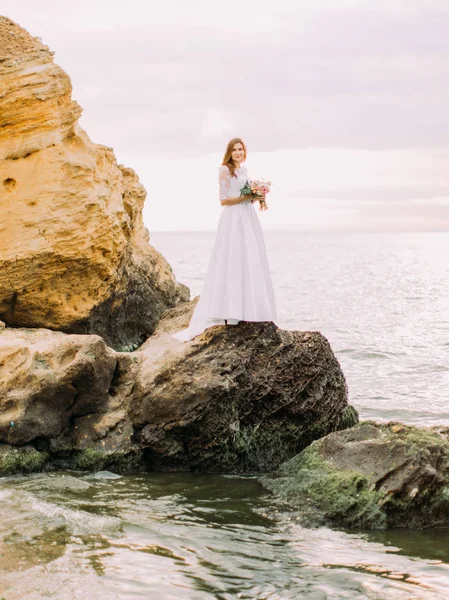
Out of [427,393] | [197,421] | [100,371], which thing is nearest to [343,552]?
[197,421]

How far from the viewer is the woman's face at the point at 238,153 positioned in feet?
34.7

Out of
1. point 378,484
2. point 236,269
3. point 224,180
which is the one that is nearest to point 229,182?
point 224,180

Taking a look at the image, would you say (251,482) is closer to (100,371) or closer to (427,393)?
(100,371)

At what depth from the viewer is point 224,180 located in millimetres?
10570

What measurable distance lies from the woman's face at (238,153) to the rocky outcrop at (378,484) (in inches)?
165

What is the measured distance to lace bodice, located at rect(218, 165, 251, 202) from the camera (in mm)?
10570

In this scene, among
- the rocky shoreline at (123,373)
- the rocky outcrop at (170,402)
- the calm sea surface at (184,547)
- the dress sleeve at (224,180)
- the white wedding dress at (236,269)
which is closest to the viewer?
the calm sea surface at (184,547)

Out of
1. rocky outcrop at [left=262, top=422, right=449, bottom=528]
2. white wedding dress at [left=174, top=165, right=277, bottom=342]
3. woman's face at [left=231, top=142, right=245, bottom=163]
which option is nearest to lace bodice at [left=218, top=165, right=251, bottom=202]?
white wedding dress at [left=174, top=165, right=277, bottom=342]

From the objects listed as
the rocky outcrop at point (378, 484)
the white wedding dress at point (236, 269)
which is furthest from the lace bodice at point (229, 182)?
the rocky outcrop at point (378, 484)

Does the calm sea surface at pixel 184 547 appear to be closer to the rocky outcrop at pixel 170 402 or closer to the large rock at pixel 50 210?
the rocky outcrop at pixel 170 402

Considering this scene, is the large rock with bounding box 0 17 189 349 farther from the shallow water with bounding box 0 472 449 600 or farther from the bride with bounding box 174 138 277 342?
the shallow water with bounding box 0 472 449 600

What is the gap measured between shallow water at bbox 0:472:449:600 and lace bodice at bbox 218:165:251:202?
13.4ft

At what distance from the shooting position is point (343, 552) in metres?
7.25

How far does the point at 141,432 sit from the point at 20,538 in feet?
9.47
